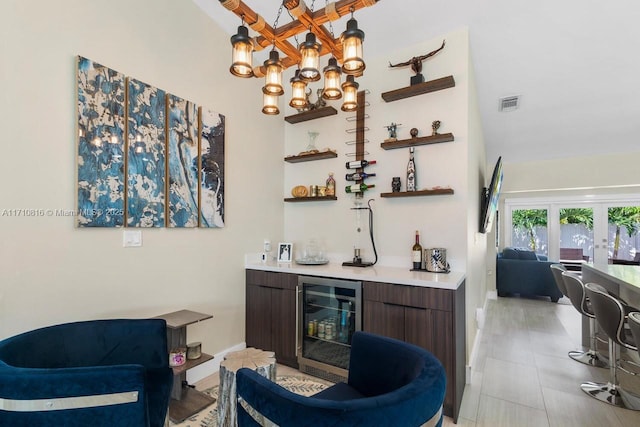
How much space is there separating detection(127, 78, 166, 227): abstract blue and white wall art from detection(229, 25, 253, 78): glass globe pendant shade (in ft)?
3.23

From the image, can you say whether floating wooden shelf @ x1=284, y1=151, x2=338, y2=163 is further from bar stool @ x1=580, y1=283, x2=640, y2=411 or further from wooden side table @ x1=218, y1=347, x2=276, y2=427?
bar stool @ x1=580, y1=283, x2=640, y2=411

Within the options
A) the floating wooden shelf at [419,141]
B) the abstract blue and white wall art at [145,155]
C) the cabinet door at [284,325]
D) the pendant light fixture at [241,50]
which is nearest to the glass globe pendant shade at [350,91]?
the pendant light fixture at [241,50]

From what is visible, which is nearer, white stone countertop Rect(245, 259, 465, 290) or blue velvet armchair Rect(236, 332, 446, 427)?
blue velvet armchair Rect(236, 332, 446, 427)

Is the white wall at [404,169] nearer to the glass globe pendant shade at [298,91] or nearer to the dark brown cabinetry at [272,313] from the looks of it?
the dark brown cabinetry at [272,313]

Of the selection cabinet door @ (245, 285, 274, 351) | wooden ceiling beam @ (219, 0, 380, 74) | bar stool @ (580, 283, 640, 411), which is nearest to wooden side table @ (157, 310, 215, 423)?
cabinet door @ (245, 285, 274, 351)

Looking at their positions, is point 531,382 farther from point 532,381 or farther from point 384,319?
point 384,319

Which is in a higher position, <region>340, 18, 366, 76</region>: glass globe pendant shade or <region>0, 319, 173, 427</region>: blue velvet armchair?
<region>340, 18, 366, 76</region>: glass globe pendant shade

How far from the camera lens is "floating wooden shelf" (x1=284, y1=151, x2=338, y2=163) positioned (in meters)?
3.25

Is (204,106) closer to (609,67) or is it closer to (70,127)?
(70,127)

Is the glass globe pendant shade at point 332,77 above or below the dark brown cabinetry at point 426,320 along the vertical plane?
above

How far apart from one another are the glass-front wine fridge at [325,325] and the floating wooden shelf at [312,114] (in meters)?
1.73

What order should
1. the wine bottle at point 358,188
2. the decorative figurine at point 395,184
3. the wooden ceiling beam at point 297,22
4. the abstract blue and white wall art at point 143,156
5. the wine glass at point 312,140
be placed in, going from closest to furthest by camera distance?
the wooden ceiling beam at point 297,22 → the abstract blue and white wall art at point 143,156 → the decorative figurine at point 395,184 → the wine bottle at point 358,188 → the wine glass at point 312,140

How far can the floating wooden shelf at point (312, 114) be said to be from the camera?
10.6 ft

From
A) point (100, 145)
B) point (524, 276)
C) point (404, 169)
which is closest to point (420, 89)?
point (404, 169)
